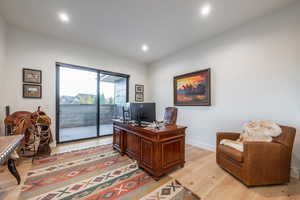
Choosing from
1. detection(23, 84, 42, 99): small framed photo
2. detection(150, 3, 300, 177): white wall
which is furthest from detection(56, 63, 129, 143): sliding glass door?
detection(150, 3, 300, 177): white wall

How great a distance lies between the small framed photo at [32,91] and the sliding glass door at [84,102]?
419mm

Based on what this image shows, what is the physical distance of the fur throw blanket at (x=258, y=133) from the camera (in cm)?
203

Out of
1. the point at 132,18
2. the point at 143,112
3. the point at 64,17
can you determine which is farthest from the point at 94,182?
the point at 64,17

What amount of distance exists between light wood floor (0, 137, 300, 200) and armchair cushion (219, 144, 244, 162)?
348mm

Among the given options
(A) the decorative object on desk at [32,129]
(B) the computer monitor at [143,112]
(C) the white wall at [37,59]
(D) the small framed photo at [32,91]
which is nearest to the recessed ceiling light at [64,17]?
(C) the white wall at [37,59]

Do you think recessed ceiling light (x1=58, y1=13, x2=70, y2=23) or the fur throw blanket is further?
recessed ceiling light (x1=58, y1=13, x2=70, y2=23)

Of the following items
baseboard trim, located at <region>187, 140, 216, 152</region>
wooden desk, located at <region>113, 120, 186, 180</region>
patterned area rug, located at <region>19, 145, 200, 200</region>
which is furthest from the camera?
baseboard trim, located at <region>187, 140, 216, 152</region>

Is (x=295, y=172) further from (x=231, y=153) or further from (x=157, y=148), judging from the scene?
(x=157, y=148)

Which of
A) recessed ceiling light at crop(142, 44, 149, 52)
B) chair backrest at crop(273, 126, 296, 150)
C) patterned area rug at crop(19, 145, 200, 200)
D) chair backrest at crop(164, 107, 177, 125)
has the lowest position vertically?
patterned area rug at crop(19, 145, 200, 200)

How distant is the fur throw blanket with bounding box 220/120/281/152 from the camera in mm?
2033

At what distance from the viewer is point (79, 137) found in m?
4.12

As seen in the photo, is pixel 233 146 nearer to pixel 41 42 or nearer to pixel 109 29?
pixel 109 29

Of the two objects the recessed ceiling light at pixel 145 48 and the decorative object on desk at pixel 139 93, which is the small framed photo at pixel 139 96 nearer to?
the decorative object on desk at pixel 139 93

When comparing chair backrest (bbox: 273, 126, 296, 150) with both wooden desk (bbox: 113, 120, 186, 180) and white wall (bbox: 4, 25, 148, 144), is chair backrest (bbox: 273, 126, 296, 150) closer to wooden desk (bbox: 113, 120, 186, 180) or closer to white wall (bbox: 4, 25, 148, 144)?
wooden desk (bbox: 113, 120, 186, 180)
